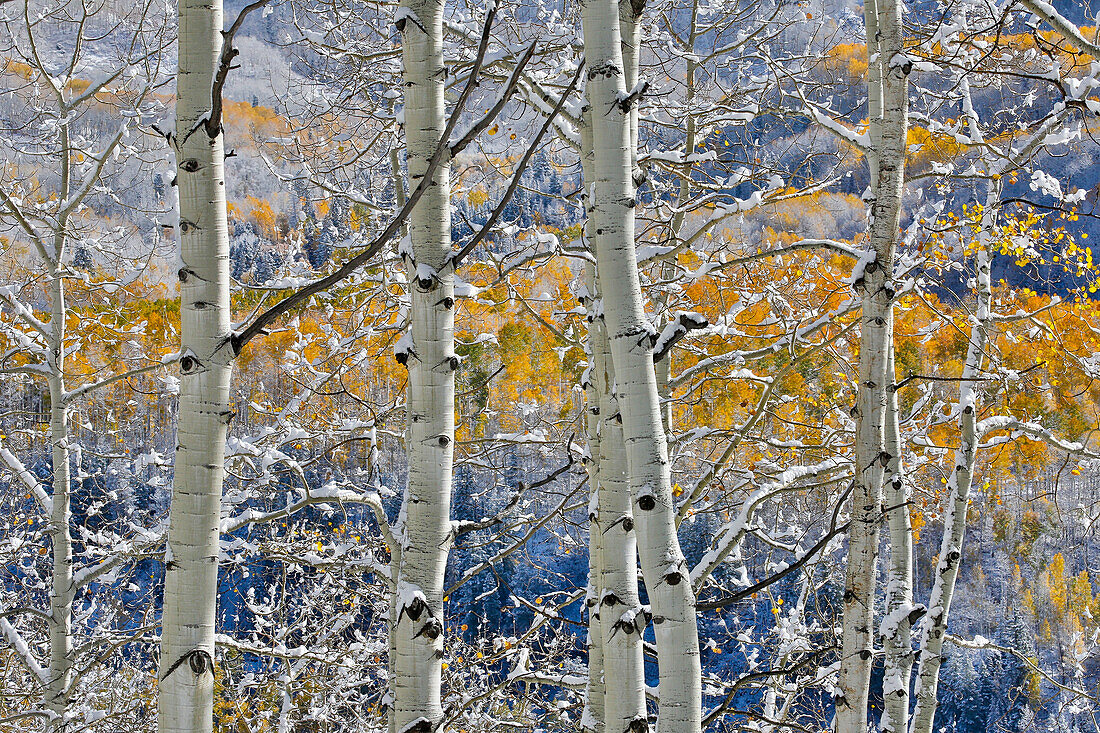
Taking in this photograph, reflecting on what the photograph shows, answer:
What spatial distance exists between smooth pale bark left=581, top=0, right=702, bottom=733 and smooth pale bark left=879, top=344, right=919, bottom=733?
1702 millimetres

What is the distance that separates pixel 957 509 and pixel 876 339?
258cm

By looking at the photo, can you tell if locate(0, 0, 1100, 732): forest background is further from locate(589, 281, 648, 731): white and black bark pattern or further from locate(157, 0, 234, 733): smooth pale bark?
locate(589, 281, 648, 731): white and black bark pattern

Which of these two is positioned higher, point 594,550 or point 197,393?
point 197,393

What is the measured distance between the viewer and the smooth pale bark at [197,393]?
1692 millimetres

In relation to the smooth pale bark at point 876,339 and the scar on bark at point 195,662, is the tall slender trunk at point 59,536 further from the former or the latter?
the smooth pale bark at point 876,339

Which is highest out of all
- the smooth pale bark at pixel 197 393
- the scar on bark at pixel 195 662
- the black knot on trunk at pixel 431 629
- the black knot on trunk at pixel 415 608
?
the smooth pale bark at pixel 197 393

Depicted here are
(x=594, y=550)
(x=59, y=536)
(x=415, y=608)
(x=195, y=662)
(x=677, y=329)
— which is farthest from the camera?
(x=59, y=536)

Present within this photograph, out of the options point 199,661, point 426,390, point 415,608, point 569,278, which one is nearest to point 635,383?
point 426,390

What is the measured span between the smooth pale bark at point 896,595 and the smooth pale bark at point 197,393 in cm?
276

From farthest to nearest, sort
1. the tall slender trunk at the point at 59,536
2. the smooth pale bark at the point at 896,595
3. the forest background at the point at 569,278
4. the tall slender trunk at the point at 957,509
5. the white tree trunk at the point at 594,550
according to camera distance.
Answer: the tall slender trunk at the point at 59,536 < the tall slender trunk at the point at 957,509 < the white tree trunk at the point at 594,550 < the forest background at the point at 569,278 < the smooth pale bark at the point at 896,595

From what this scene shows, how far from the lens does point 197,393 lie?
1753 millimetres

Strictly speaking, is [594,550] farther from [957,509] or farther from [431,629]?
[957,509]

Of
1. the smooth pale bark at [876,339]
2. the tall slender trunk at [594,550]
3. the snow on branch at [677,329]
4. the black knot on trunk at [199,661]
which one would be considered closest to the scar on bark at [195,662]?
the black knot on trunk at [199,661]

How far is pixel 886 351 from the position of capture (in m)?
3.02
